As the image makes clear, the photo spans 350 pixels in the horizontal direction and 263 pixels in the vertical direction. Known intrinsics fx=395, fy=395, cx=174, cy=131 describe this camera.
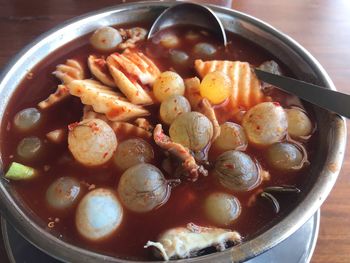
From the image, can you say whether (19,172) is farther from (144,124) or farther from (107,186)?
(144,124)

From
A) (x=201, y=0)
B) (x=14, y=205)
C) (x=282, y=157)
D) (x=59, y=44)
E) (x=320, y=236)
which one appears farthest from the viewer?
(x=201, y=0)

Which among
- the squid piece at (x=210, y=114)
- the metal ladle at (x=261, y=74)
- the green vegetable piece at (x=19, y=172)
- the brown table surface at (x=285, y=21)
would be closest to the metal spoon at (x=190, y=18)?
the metal ladle at (x=261, y=74)

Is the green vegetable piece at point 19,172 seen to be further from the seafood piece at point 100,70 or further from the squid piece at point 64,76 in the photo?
the seafood piece at point 100,70

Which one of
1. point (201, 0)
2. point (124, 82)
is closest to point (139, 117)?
point (124, 82)

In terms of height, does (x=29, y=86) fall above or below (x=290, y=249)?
above

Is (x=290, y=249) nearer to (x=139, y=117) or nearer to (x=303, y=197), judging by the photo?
(x=303, y=197)

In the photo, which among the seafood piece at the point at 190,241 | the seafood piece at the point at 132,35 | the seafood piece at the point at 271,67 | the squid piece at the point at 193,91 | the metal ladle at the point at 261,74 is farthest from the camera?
the seafood piece at the point at 132,35

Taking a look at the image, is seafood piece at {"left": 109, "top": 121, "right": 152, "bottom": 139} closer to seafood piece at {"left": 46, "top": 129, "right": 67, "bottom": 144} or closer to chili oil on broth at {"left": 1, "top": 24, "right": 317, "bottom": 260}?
chili oil on broth at {"left": 1, "top": 24, "right": 317, "bottom": 260}
